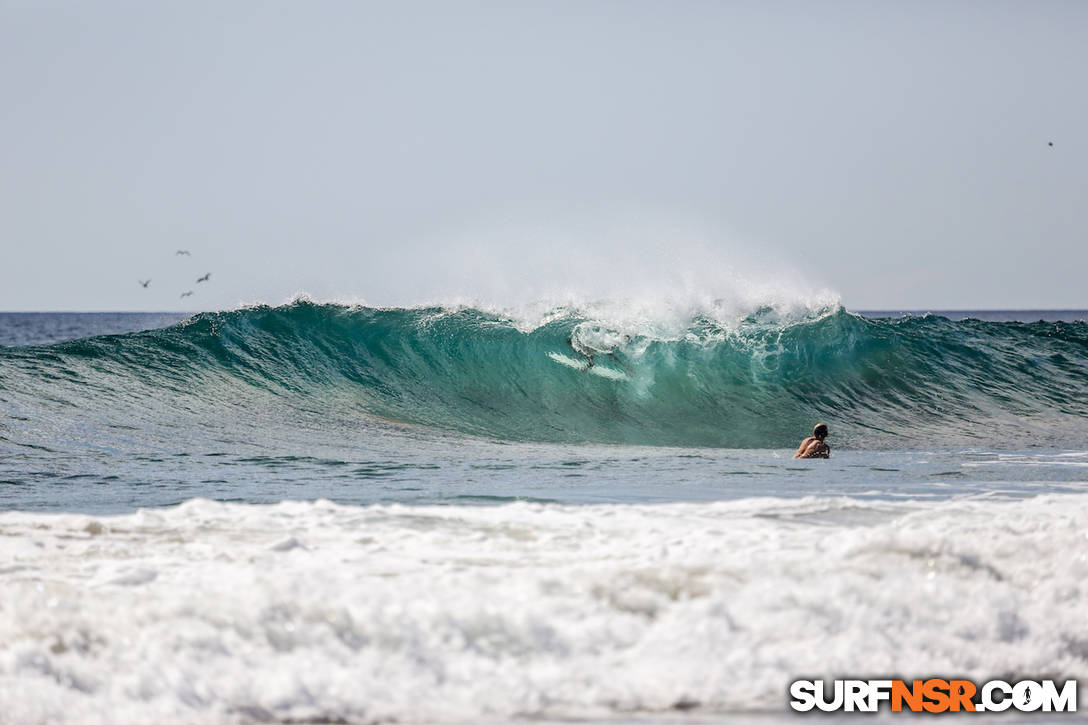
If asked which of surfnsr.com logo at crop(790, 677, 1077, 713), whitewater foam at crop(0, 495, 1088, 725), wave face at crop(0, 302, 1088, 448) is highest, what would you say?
wave face at crop(0, 302, 1088, 448)

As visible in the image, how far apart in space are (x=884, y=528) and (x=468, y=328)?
13.1 m

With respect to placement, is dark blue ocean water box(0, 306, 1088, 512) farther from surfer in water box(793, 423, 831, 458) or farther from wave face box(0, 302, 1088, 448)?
surfer in water box(793, 423, 831, 458)

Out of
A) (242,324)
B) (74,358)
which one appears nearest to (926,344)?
(242,324)

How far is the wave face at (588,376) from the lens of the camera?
43.7 ft

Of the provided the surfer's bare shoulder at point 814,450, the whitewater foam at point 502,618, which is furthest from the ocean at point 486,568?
the surfer's bare shoulder at point 814,450

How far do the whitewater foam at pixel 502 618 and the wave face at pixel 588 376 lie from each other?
25.8ft

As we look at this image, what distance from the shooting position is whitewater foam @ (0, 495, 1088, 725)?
3143 mm

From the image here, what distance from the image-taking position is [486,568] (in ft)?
14.1

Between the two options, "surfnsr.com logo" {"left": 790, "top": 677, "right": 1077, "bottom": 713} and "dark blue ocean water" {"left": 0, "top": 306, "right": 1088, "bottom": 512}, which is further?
"dark blue ocean water" {"left": 0, "top": 306, "right": 1088, "bottom": 512}

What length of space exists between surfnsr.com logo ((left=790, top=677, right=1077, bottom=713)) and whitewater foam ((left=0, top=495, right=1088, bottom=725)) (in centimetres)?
8

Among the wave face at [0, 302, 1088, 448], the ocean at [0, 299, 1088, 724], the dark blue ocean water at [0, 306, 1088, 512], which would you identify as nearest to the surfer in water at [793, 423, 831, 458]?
the dark blue ocean water at [0, 306, 1088, 512]

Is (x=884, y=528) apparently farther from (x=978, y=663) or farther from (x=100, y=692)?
(x=100, y=692)

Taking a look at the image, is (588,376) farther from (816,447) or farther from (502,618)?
(502,618)

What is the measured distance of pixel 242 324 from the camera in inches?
655
